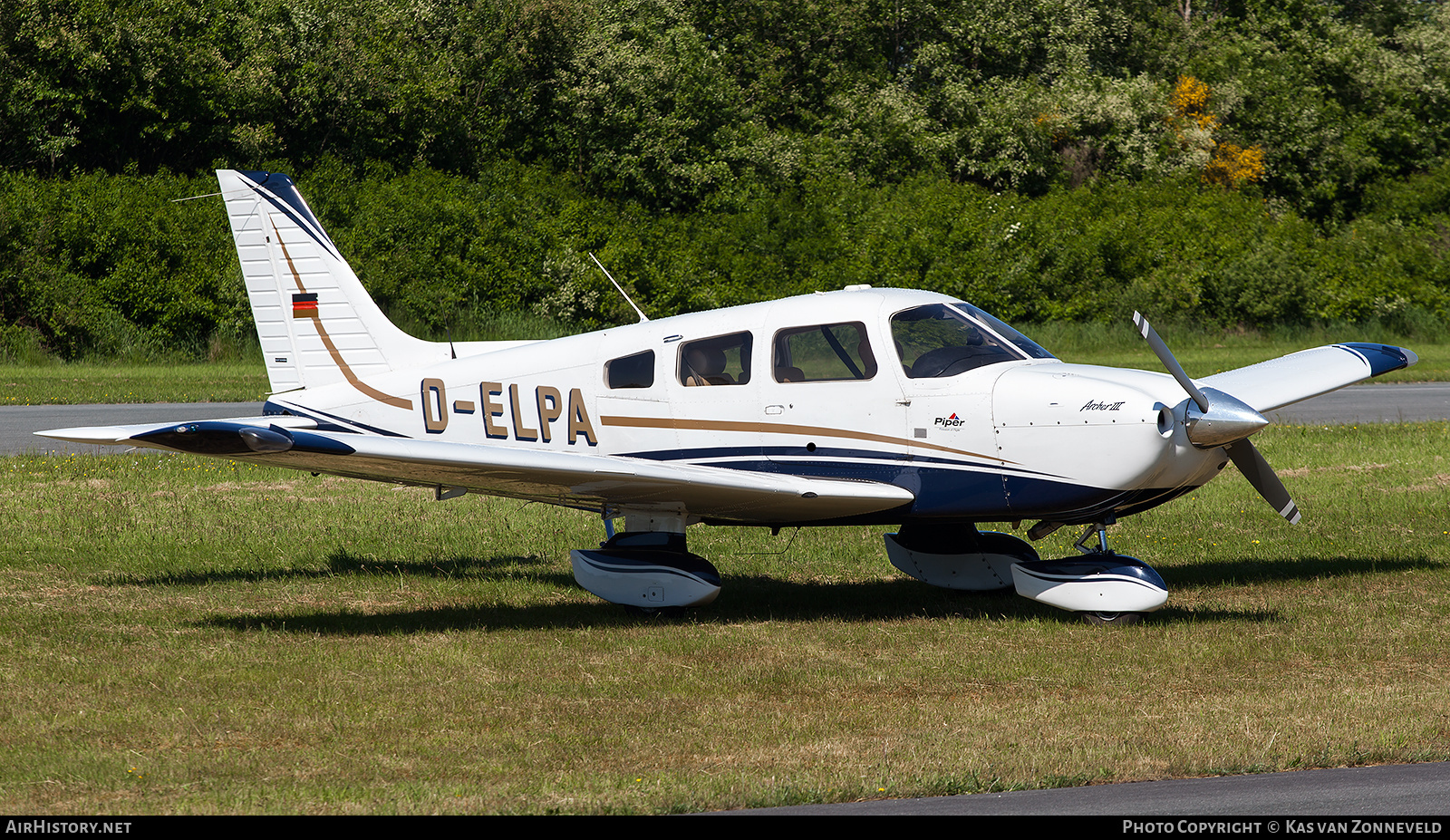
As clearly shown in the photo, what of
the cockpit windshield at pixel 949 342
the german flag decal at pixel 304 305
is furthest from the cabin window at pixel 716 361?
the german flag decal at pixel 304 305

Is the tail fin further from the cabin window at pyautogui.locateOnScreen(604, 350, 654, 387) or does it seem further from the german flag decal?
the cabin window at pyautogui.locateOnScreen(604, 350, 654, 387)

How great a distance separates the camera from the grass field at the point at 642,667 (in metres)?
6.02

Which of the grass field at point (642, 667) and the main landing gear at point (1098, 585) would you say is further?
the main landing gear at point (1098, 585)

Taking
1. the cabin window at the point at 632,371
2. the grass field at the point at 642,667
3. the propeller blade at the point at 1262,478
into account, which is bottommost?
the grass field at the point at 642,667

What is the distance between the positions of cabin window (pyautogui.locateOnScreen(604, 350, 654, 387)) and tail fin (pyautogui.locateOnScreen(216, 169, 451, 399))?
213cm

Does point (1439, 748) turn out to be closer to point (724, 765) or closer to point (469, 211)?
point (724, 765)

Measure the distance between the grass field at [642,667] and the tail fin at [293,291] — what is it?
5.97 feet

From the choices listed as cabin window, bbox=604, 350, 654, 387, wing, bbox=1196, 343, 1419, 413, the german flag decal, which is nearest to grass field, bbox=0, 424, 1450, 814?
wing, bbox=1196, 343, 1419, 413

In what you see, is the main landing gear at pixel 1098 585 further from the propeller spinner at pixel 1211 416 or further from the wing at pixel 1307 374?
the wing at pixel 1307 374

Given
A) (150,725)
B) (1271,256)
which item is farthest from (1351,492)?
(1271,256)

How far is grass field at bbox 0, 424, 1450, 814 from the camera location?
6020 millimetres

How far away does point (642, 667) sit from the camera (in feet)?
27.0

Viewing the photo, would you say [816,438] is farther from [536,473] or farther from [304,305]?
[304,305]

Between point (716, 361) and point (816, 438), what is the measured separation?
37.5 inches
